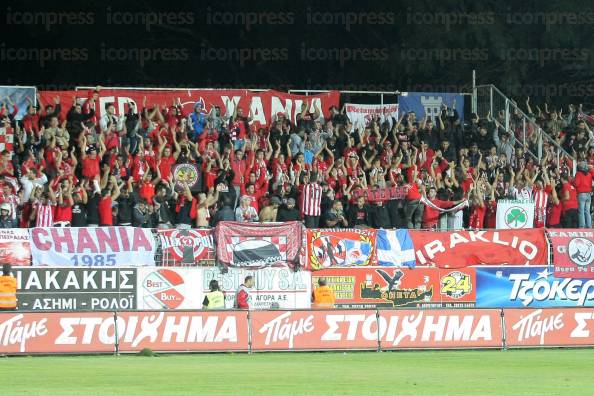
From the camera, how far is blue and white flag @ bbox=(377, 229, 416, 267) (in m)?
31.8

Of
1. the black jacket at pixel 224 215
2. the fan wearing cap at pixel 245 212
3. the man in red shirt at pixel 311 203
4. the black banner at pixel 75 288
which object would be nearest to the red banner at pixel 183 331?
the black banner at pixel 75 288

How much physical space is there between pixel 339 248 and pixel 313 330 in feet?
20.3

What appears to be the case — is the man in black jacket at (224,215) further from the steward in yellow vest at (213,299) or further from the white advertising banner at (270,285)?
the steward in yellow vest at (213,299)

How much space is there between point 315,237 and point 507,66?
1454cm

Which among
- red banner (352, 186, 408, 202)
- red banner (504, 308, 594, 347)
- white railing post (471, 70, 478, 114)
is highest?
white railing post (471, 70, 478, 114)

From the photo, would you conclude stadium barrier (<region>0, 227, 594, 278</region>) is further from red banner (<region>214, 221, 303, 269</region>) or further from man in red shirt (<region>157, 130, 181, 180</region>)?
man in red shirt (<region>157, 130, 181, 180</region>)

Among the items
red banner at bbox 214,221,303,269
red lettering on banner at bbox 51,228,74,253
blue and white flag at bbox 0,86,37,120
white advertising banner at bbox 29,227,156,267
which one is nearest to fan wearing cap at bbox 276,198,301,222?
red banner at bbox 214,221,303,269

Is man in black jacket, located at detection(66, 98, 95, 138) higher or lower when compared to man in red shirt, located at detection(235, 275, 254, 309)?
higher

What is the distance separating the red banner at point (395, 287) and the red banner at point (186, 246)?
272 cm

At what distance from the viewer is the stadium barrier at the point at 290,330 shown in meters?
24.2

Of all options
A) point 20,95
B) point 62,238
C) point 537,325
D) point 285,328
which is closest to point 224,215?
point 62,238

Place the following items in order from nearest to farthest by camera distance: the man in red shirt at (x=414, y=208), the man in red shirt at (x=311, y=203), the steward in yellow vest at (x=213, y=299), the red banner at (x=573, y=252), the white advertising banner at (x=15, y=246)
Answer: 1. the steward in yellow vest at (x=213, y=299)
2. the white advertising banner at (x=15, y=246)
3. the red banner at (x=573, y=252)
4. the man in red shirt at (x=311, y=203)
5. the man in red shirt at (x=414, y=208)

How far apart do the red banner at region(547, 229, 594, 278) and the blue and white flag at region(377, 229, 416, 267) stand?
3.80 metres

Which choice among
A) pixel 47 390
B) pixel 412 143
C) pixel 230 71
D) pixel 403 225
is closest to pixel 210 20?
pixel 230 71
